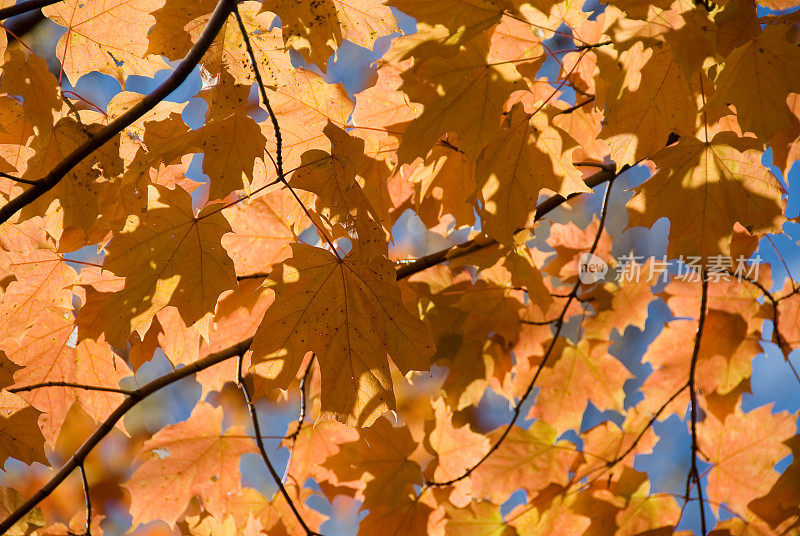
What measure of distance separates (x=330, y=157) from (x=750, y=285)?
150cm

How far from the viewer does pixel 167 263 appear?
1350 mm

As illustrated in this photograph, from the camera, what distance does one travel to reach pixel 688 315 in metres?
2.02

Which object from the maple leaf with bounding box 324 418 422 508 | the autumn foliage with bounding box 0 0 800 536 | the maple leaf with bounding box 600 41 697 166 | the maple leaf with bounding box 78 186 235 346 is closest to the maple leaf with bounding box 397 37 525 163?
the autumn foliage with bounding box 0 0 800 536

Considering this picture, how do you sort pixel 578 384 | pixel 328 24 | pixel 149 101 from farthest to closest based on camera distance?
1. pixel 578 384
2. pixel 328 24
3. pixel 149 101

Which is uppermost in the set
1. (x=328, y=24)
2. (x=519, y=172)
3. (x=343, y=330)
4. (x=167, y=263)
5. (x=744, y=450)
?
(x=328, y=24)

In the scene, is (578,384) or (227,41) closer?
(227,41)

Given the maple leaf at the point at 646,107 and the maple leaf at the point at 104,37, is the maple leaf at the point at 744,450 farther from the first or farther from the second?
the maple leaf at the point at 104,37

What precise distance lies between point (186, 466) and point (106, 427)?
447 millimetres

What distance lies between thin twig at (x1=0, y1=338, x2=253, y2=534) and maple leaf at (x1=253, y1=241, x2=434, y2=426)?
0.83 ft

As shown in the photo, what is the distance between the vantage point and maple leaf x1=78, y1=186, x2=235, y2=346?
130cm

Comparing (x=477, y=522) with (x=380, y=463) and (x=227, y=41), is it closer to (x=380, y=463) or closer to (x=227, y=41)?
(x=380, y=463)

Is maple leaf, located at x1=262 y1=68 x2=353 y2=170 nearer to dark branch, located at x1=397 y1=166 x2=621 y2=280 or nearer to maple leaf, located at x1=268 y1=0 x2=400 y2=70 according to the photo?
maple leaf, located at x1=268 y1=0 x2=400 y2=70

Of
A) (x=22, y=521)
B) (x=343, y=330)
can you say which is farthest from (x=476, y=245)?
(x=22, y=521)

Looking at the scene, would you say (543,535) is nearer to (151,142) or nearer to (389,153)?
(389,153)
